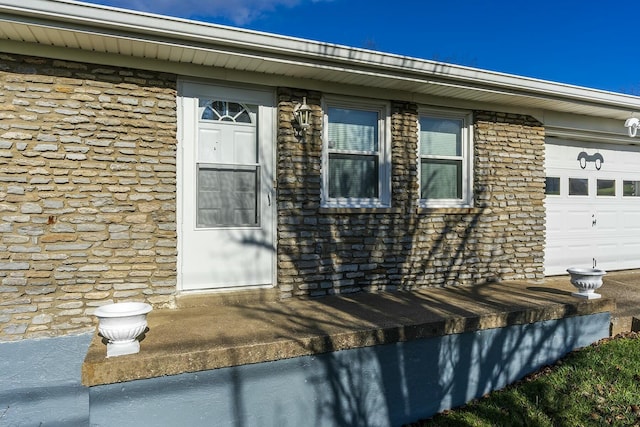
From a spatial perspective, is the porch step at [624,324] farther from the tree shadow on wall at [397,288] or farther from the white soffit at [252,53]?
the white soffit at [252,53]

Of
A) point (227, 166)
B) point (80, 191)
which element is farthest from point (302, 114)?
point (80, 191)

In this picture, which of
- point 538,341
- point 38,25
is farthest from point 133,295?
→ point 538,341

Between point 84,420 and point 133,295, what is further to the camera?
point 133,295

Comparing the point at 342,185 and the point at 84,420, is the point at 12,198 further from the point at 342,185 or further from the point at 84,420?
the point at 342,185

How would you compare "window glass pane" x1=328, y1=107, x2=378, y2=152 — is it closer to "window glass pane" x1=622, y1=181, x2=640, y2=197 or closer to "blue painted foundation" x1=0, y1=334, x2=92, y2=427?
"blue painted foundation" x1=0, y1=334, x2=92, y2=427

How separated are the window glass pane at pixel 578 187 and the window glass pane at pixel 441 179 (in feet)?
7.49

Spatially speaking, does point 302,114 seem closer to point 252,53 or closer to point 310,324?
point 252,53

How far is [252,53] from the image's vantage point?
429 centimetres

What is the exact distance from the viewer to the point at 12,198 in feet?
12.9

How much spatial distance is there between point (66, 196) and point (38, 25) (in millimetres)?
1456

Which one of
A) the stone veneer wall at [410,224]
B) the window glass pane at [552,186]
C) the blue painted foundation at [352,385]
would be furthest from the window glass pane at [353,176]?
the window glass pane at [552,186]

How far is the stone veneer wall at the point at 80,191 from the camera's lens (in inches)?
155

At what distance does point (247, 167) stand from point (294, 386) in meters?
2.44

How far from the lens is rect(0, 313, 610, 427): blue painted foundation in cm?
299
